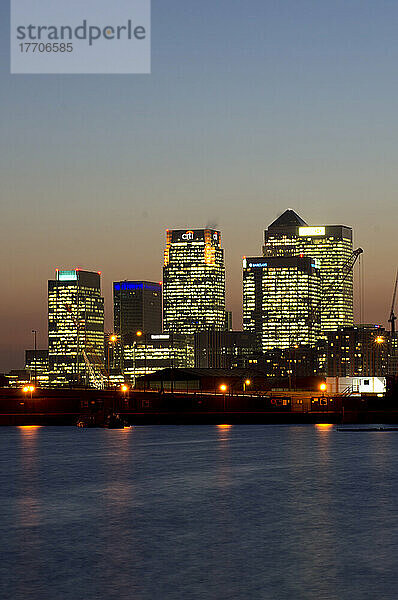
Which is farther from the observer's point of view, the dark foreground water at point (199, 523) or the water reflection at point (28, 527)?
the water reflection at point (28, 527)

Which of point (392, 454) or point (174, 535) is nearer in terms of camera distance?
point (174, 535)

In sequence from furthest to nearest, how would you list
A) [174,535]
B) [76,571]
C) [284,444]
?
1. [284,444]
2. [174,535]
3. [76,571]

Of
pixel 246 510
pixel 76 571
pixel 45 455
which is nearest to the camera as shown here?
pixel 76 571

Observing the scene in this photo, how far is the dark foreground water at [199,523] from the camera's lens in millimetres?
46062

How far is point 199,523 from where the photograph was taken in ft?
224

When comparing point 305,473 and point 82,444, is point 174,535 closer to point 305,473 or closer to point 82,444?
point 305,473

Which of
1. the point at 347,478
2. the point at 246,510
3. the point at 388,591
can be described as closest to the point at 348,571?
the point at 388,591

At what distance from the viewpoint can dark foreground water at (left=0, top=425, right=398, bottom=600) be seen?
151 feet

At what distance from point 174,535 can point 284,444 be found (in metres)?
85.3

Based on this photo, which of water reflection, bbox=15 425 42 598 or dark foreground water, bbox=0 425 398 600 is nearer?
dark foreground water, bbox=0 425 398 600

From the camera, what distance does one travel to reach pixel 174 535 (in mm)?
62562

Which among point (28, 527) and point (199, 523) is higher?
point (28, 527)

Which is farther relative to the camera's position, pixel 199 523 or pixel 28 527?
pixel 199 523

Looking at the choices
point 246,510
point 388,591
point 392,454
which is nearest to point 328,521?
point 246,510
